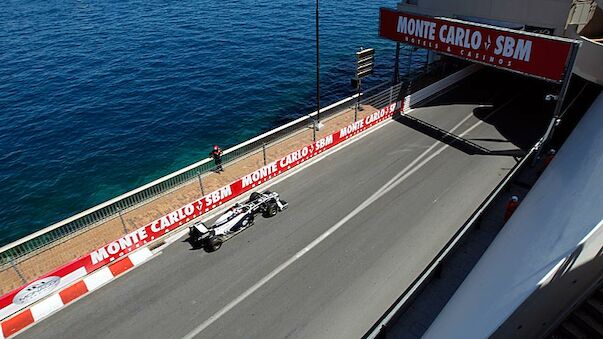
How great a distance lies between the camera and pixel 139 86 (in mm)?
42031

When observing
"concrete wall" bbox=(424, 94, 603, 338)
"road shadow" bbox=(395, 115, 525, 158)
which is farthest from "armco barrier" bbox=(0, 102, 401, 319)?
"concrete wall" bbox=(424, 94, 603, 338)

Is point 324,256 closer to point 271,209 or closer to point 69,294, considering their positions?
point 271,209

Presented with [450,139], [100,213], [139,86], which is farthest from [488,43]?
[139,86]

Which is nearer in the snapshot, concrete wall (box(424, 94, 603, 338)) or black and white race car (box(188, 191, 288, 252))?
concrete wall (box(424, 94, 603, 338))

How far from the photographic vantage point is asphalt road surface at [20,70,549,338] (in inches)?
572

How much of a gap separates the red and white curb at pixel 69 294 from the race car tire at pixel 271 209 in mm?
5863

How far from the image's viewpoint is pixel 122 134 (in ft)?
112

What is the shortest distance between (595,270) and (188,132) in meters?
31.2

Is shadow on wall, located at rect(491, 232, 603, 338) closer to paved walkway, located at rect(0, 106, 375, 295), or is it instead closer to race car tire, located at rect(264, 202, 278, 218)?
race car tire, located at rect(264, 202, 278, 218)

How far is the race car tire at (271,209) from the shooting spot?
63.1ft

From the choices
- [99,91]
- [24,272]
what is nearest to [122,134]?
[99,91]

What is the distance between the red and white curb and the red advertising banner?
22.8 m

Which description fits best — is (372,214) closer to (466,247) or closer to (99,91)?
(466,247)

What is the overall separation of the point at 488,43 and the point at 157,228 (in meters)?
Answer: 22.5
